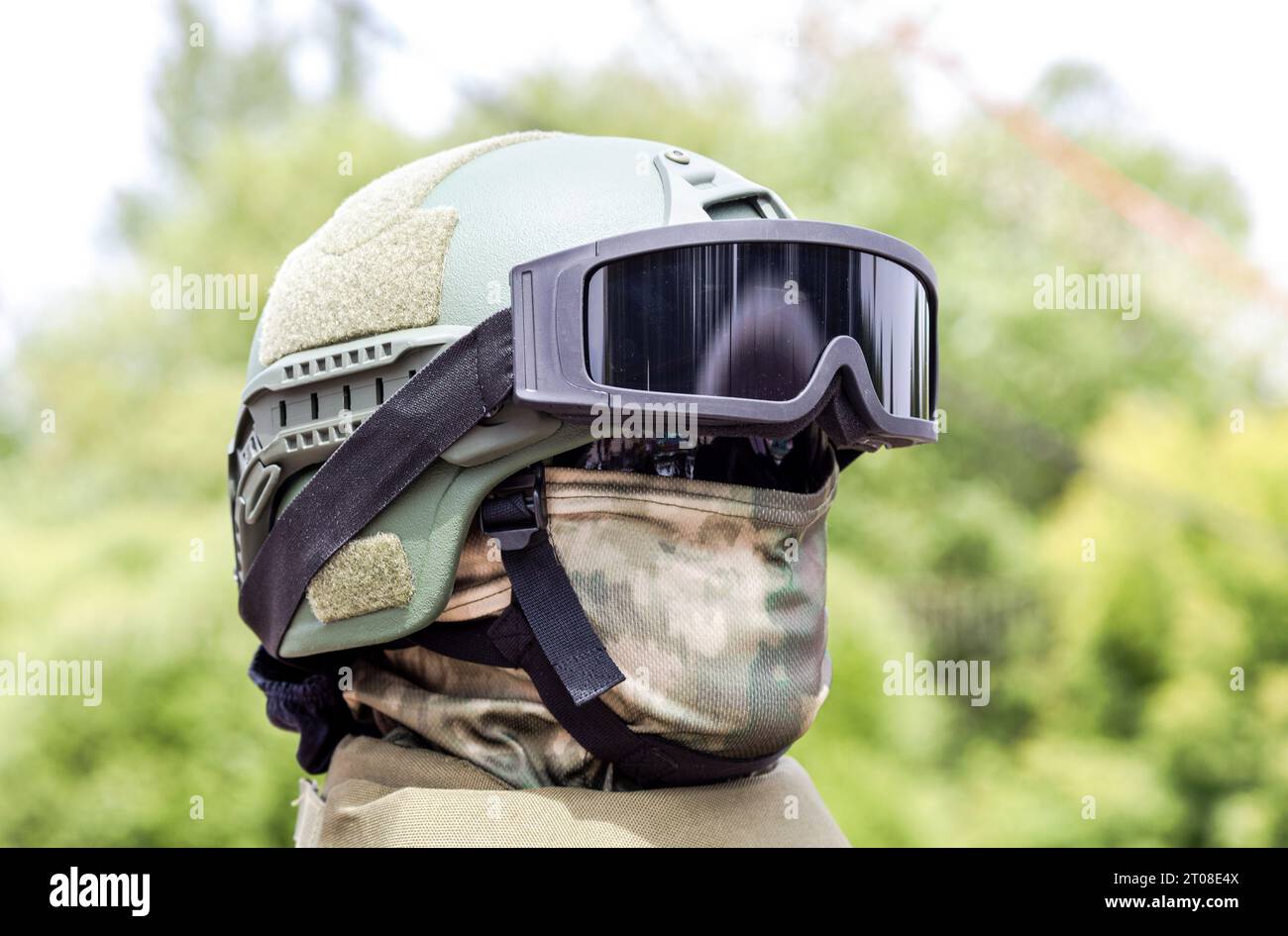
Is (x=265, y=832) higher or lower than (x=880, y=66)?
lower

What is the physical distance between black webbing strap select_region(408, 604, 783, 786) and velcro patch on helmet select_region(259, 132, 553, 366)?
42cm

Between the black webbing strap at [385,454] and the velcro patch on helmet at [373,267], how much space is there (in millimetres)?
107

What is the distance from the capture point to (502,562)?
5.34 ft

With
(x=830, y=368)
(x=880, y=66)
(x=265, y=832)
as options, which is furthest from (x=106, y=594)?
(x=880, y=66)

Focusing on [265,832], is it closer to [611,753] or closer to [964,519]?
[611,753]

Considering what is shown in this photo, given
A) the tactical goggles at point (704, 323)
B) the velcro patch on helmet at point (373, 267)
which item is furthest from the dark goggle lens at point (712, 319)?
the velcro patch on helmet at point (373, 267)

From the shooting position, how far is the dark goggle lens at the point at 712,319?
5.13ft

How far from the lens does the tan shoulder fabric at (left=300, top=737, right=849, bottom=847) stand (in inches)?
61.4

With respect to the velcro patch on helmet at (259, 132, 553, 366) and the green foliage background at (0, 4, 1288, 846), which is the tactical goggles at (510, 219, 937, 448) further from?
the green foliage background at (0, 4, 1288, 846)

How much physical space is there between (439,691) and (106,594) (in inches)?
161

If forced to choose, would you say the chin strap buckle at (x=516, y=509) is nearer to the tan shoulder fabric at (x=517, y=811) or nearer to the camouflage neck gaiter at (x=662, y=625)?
the camouflage neck gaiter at (x=662, y=625)

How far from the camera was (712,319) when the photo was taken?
1574 mm

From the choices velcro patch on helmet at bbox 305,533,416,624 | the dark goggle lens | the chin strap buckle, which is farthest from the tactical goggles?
velcro patch on helmet at bbox 305,533,416,624

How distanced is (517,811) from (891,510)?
992 centimetres
